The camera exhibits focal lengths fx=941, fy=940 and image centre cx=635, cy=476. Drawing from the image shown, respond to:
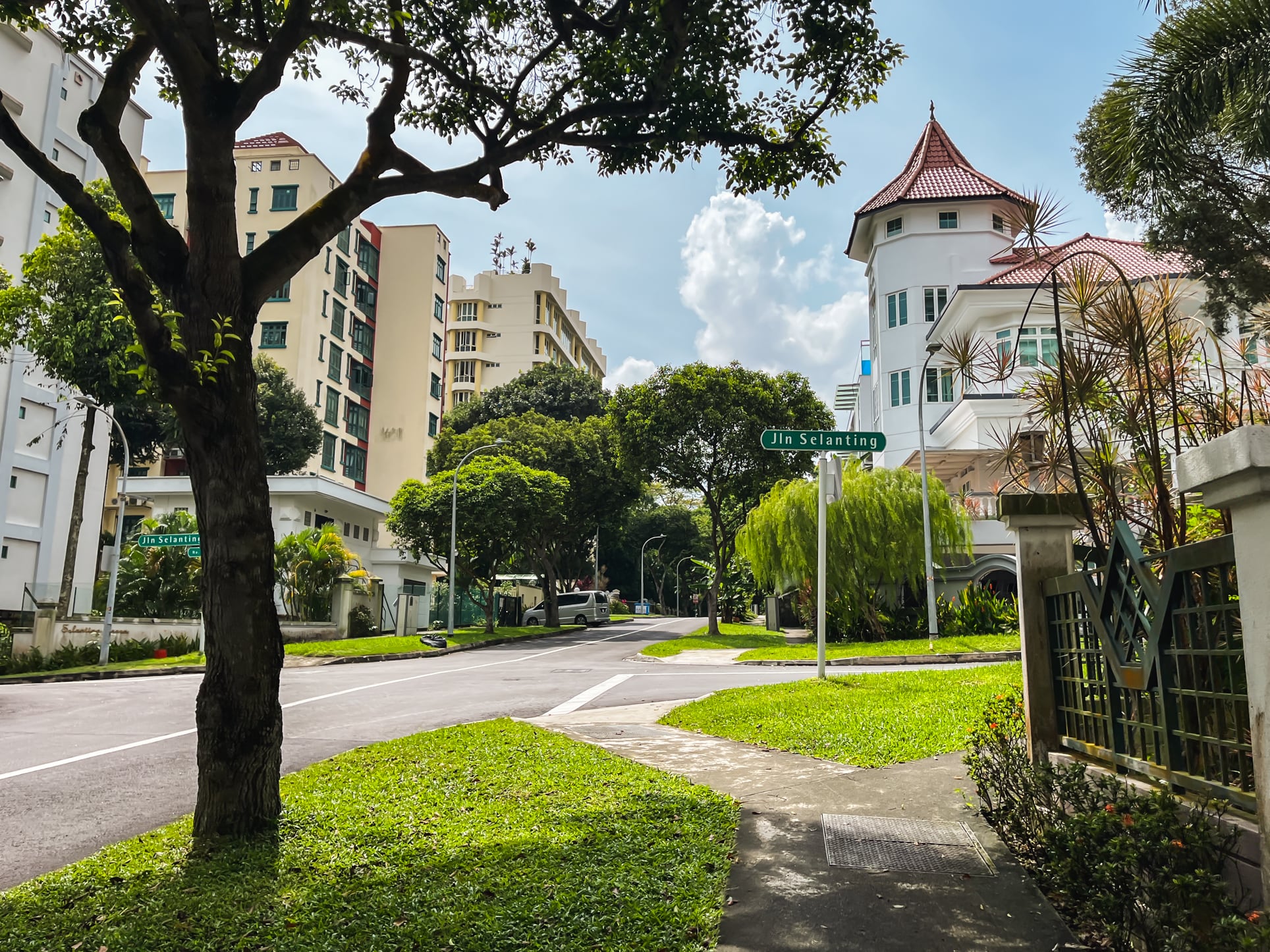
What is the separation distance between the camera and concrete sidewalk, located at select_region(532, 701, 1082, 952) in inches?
159

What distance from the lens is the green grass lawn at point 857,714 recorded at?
8.66 metres

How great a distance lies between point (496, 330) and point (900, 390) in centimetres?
4866

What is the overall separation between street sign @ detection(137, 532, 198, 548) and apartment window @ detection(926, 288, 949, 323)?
97.1ft

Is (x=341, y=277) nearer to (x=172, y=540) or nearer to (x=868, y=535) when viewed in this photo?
(x=172, y=540)

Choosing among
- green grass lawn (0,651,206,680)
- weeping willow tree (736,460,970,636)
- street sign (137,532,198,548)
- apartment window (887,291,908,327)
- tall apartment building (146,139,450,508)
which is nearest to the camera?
street sign (137,532,198,548)

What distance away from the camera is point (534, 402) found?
55938 millimetres

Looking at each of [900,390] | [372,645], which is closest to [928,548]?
[900,390]

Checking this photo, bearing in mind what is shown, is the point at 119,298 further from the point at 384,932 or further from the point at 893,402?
the point at 893,402

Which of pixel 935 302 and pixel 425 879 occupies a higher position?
pixel 935 302

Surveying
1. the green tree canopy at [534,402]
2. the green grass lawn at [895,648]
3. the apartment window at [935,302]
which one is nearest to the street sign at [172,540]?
the green grass lawn at [895,648]

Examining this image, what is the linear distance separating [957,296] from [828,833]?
A: 32.3m

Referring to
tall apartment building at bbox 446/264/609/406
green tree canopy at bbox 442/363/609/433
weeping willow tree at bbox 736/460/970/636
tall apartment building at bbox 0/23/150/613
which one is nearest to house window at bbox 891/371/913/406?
weeping willow tree at bbox 736/460/970/636

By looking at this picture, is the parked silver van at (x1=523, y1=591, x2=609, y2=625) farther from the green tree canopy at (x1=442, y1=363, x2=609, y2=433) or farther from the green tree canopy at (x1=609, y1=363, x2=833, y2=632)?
the green tree canopy at (x1=609, y1=363, x2=833, y2=632)

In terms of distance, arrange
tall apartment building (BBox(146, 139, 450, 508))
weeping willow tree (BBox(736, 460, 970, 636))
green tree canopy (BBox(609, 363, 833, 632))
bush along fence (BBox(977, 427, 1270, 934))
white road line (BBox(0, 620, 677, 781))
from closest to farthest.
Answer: bush along fence (BBox(977, 427, 1270, 934)), white road line (BBox(0, 620, 677, 781)), weeping willow tree (BBox(736, 460, 970, 636)), green tree canopy (BBox(609, 363, 833, 632)), tall apartment building (BBox(146, 139, 450, 508))
